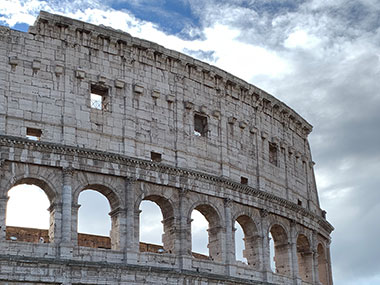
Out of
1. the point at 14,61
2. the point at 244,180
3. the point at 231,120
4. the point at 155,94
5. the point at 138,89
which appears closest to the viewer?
the point at 14,61

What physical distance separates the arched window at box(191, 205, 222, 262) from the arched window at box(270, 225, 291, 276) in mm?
4032

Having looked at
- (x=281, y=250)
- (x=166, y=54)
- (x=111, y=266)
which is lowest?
(x=111, y=266)

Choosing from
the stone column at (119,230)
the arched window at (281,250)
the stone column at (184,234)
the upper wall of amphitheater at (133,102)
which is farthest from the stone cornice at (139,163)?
the stone column at (119,230)

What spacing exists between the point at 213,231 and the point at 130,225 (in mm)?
4371

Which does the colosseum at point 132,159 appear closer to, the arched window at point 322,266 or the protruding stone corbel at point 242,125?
the protruding stone corbel at point 242,125

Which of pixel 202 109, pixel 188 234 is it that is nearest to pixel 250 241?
pixel 188 234

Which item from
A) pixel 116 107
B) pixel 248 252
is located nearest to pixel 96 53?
pixel 116 107

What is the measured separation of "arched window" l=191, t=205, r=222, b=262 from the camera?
97.7 ft

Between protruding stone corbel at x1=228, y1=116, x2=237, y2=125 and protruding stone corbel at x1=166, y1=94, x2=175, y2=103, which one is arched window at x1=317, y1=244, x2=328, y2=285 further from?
protruding stone corbel at x1=166, y1=94, x2=175, y2=103

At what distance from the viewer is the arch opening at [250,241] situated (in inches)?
1236

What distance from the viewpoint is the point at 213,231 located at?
30125 mm

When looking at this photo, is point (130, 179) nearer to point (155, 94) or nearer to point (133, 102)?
point (133, 102)

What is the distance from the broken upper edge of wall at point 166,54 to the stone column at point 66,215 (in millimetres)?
5360

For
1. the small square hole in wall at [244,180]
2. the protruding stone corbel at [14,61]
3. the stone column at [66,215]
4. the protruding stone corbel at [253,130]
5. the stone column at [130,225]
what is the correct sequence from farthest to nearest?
the protruding stone corbel at [253,130], the small square hole in wall at [244,180], the protruding stone corbel at [14,61], the stone column at [130,225], the stone column at [66,215]
